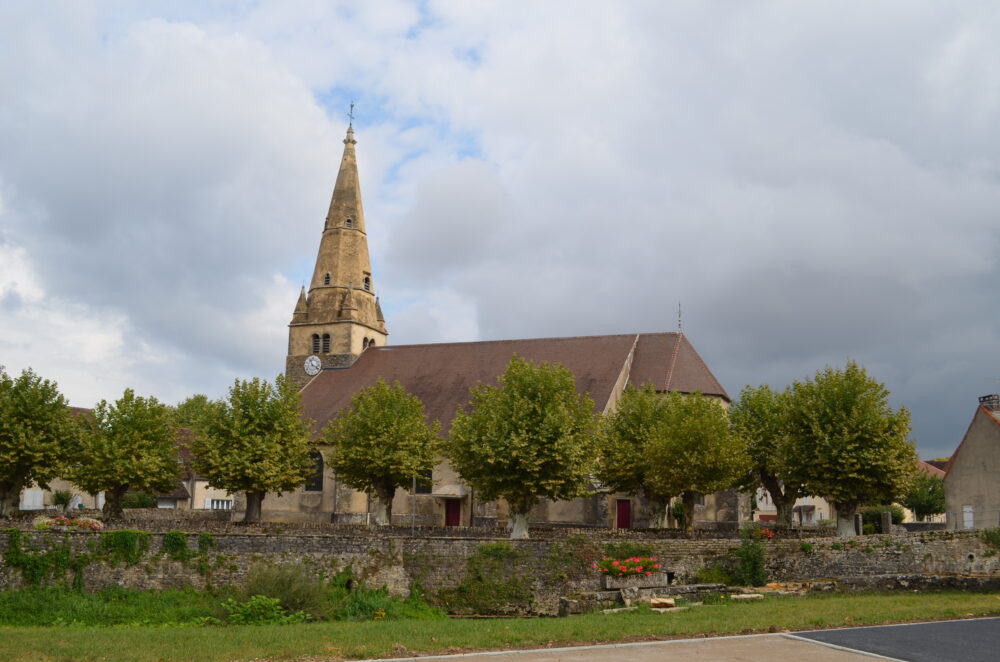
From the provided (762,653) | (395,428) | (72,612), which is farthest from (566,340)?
(762,653)

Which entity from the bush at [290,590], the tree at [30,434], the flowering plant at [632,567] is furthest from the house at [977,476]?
the tree at [30,434]

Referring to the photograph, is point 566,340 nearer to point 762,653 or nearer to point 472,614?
point 472,614

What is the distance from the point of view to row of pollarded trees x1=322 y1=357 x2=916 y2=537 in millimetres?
34906

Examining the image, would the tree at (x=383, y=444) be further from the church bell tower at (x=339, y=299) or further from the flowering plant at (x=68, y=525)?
the church bell tower at (x=339, y=299)

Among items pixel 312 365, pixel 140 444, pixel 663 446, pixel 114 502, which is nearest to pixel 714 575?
pixel 663 446

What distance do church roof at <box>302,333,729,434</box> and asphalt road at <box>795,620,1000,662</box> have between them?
94.7 feet

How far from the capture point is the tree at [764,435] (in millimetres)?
39469

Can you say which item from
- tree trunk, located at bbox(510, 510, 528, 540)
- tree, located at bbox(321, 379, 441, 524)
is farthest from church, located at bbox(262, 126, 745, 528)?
tree trunk, located at bbox(510, 510, 528, 540)

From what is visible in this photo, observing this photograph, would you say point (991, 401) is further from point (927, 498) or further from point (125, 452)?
point (125, 452)

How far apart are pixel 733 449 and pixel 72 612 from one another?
85.3 ft

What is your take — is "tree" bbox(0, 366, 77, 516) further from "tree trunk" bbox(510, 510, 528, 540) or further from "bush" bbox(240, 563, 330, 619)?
"tree trunk" bbox(510, 510, 528, 540)

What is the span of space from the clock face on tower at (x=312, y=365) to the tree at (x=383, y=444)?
18.1 metres

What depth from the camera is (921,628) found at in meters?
18.8

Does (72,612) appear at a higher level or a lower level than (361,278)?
lower
